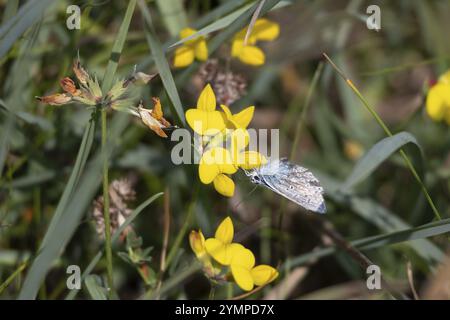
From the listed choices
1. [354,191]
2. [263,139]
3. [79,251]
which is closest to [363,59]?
[354,191]

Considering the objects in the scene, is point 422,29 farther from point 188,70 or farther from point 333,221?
point 188,70

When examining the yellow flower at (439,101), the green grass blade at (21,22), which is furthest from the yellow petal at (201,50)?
the yellow flower at (439,101)

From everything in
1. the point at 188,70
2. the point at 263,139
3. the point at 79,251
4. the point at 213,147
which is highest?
the point at 188,70

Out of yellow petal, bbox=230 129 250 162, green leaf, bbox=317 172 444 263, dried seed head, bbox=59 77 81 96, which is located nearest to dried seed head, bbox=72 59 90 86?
dried seed head, bbox=59 77 81 96

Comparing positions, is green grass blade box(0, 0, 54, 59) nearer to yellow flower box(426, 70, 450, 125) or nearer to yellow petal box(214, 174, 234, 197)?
yellow petal box(214, 174, 234, 197)

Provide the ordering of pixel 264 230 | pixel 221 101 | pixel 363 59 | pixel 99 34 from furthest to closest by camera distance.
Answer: pixel 363 59
pixel 99 34
pixel 264 230
pixel 221 101

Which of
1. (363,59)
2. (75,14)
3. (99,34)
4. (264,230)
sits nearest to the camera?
(75,14)

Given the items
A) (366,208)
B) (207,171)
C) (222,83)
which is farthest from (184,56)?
(366,208)
